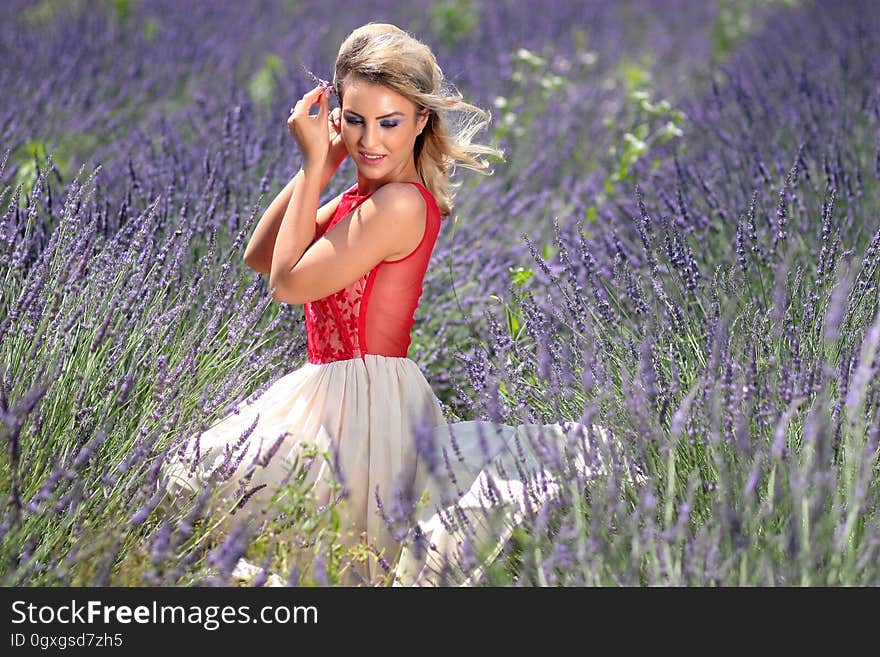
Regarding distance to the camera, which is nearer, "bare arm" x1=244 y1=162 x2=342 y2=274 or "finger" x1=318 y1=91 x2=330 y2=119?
"finger" x1=318 y1=91 x2=330 y2=119

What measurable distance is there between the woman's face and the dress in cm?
9

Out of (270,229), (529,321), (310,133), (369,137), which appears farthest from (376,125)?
(529,321)

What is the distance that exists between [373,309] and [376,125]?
38cm

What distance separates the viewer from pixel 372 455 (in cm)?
215

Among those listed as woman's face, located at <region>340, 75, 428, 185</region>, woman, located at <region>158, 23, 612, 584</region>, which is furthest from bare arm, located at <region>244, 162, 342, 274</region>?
woman's face, located at <region>340, 75, 428, 185</region>

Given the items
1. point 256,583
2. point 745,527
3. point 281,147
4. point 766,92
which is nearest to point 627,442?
point 745,527

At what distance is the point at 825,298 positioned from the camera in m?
2.23

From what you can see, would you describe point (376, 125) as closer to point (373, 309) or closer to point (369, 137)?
point (369, 137)

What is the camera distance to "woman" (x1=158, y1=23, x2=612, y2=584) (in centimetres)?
209

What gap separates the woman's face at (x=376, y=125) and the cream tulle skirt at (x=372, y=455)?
40 centimetres

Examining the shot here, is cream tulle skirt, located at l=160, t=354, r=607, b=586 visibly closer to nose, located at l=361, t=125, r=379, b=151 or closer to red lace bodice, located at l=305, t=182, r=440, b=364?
red lace bodice, located at l=305, t=182, r=440, b=364

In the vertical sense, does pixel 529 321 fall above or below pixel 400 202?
below

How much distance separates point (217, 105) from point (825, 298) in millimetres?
2905

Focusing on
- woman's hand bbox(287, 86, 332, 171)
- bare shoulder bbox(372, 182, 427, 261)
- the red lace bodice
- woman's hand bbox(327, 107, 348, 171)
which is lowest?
the red lace bodice
